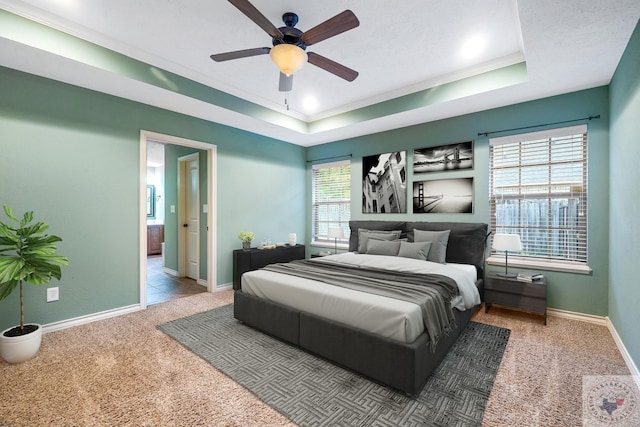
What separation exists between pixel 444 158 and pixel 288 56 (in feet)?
9.36

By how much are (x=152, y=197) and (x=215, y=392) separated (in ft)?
27.0

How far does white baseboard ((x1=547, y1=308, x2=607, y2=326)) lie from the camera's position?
3088 millimetres

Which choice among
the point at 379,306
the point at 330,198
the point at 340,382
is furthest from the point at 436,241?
the point at 330,198

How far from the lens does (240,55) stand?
93.0 inches

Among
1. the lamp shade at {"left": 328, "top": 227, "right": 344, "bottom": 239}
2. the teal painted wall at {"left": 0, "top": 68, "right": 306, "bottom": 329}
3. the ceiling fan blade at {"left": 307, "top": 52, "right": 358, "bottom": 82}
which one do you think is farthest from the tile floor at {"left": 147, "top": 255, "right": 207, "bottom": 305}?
the ceiling fan blade at {"left": 307, "top": 52, "right": 358, "bottom": 82}

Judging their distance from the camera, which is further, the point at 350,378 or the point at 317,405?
the point at 350,378

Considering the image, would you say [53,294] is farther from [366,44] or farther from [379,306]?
[366,44]

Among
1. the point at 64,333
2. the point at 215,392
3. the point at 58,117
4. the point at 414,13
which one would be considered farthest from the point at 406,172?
the point at 64,333

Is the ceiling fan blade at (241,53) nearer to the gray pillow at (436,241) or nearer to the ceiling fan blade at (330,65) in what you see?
the ceiling fan blade at (330,65)

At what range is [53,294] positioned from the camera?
2.93 meters

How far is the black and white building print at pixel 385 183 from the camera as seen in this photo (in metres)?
4.62

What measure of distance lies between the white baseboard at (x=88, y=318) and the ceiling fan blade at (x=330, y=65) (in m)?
3.53

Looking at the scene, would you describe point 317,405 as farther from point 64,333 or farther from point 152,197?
point 152,197

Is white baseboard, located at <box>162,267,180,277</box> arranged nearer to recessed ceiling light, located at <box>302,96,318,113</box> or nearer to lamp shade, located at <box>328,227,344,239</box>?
lamp shade, located at <box>328,227,344,239</box>
